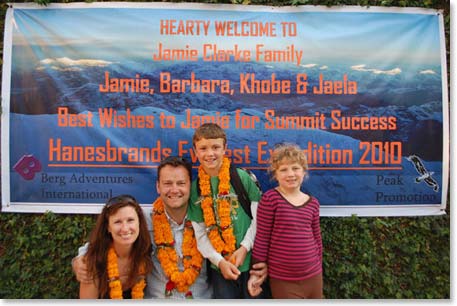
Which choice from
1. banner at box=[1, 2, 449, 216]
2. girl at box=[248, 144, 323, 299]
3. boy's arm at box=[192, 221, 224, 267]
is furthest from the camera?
banner at box=[1, 2, 449, 216]

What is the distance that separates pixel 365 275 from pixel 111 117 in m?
2.81

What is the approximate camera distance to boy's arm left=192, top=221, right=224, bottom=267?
2.73 metres

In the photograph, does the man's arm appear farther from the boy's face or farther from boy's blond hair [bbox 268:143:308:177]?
boy's blond hair [bbox 268:143:308:177]

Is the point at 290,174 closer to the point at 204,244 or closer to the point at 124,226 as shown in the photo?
the point at 204,244

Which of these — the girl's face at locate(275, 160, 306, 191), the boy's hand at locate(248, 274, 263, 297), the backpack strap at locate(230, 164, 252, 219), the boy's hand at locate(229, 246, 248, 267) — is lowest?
the boy's hand at locate(248, 274, 263, 297)

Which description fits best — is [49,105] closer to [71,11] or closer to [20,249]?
[71,11]

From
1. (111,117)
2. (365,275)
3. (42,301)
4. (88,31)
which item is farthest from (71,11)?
(365,275)

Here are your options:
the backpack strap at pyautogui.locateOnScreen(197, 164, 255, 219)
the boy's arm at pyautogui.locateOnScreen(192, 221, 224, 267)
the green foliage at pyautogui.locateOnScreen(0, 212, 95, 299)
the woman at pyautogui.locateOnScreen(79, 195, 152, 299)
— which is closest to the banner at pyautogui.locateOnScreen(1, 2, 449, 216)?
the green foliage at pyautogui.locateOnScreen(0, 212, 95, 299)

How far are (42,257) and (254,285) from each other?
2.03 m

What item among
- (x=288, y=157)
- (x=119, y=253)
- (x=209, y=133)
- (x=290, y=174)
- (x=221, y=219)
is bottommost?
(x=119, y=253)

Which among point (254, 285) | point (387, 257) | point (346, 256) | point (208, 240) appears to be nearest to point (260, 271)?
point (254, 285)

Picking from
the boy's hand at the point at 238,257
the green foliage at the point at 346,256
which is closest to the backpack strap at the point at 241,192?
the boy's hand at the point at 238,257

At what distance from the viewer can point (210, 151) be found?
2.77 meters

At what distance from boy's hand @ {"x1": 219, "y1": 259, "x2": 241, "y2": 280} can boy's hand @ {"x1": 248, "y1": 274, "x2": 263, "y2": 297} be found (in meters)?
0.11
